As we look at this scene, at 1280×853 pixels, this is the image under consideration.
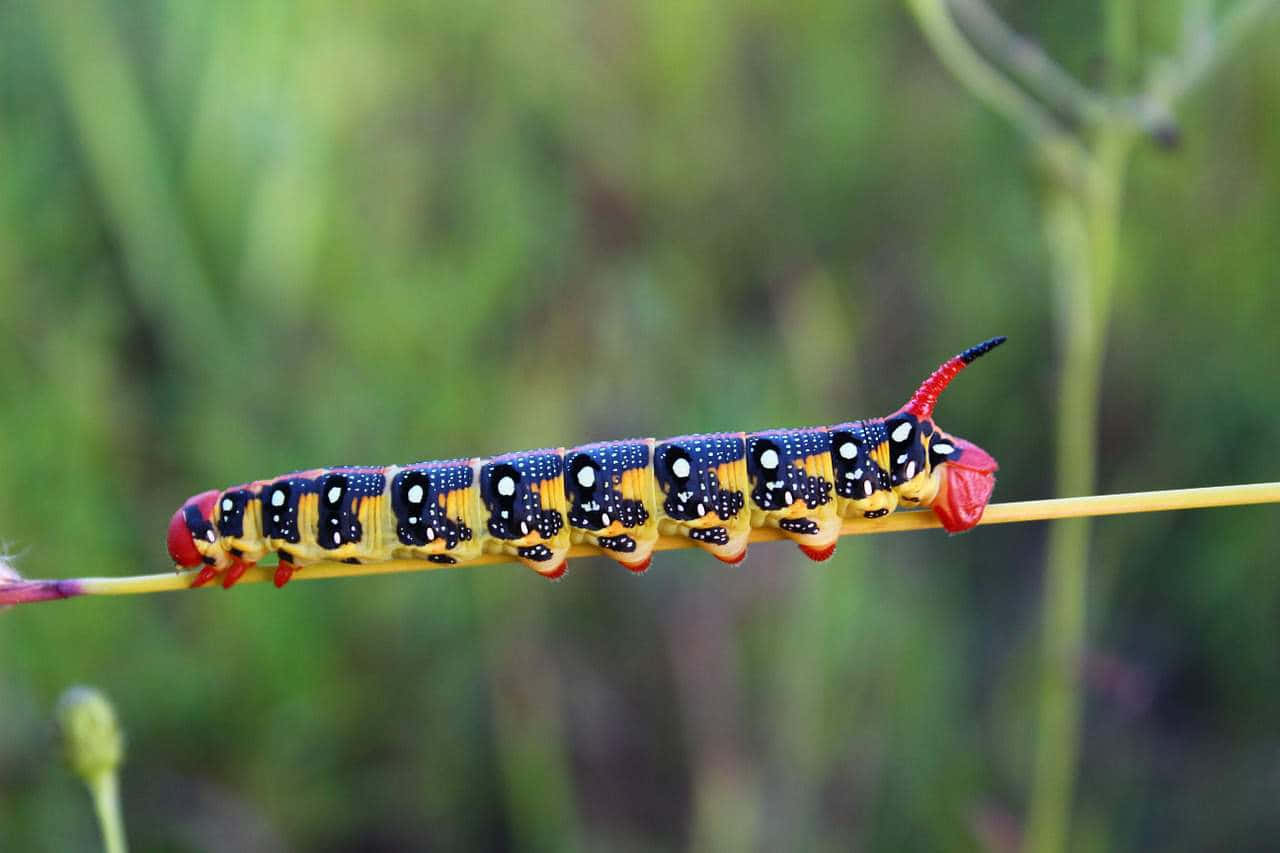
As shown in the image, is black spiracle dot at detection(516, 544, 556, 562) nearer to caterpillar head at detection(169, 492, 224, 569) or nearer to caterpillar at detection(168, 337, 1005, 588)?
caterpillar at detection(168, 337, 1005, 588)

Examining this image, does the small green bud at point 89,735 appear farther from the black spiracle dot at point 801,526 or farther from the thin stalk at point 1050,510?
the black spiracle dot at point 801,526

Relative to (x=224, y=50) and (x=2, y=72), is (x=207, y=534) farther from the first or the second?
(x=2, y=72)

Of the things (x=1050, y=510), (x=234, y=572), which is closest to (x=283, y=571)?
(x=234, y=572)

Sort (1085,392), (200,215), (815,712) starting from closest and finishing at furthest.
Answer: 1. (1085,392)
2. (815,712)
3. (200,215)

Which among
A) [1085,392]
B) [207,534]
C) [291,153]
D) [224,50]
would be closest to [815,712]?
[1085,392]

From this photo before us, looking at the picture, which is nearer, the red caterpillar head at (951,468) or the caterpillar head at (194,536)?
the red caterpillar head at (951,468)

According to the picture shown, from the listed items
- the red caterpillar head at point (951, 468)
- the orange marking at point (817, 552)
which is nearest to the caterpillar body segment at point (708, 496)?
the orange marking at point (817, 552)

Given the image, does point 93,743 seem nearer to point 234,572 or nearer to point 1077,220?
point 234,572
